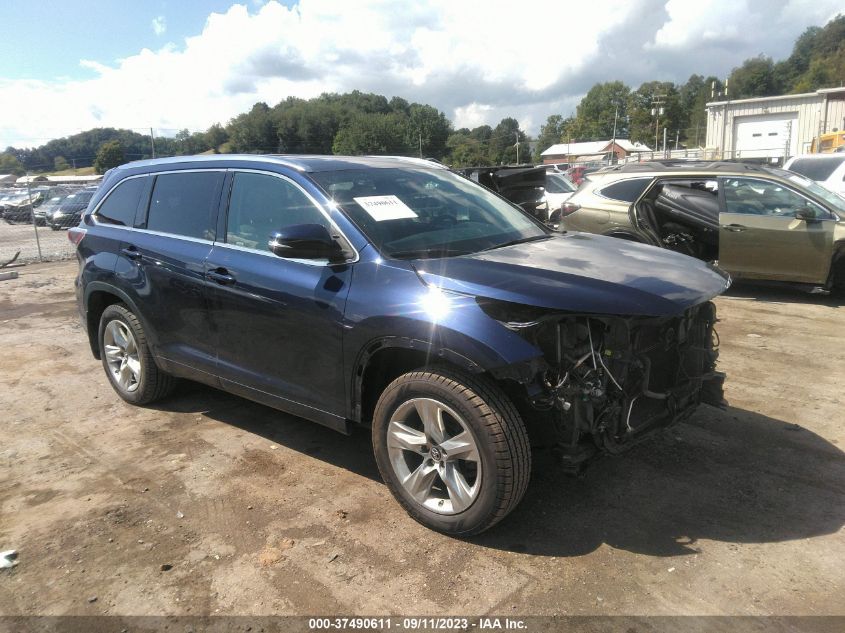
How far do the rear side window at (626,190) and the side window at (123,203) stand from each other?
615 centimetres

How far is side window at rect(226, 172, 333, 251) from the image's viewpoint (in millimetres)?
3662

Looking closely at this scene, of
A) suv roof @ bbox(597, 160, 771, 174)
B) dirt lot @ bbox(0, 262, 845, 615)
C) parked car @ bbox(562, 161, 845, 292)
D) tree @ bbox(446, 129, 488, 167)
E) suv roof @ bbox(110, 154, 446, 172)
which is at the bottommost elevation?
dirt lot @ bbox(0, 262, 845, 615)

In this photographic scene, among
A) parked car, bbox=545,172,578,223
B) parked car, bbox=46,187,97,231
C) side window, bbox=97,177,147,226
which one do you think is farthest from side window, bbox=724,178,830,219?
parked car, bbox=46,187,97,231

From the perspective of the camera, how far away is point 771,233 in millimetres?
7801

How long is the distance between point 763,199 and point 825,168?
596 cm

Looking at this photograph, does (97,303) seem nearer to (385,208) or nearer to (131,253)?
(131,253)

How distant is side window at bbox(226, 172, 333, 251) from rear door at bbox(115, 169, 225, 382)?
0.20 m

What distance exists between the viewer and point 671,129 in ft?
347

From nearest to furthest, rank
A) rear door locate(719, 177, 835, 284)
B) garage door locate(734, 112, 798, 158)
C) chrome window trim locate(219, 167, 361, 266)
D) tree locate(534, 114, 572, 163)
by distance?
chrome window trim locate(219, 167, 361, 266) → rear door locate(719, 177, 835, 284) → garage door locate(734, 112, 798, 158) → tree locate(534, 114, 572, 163)

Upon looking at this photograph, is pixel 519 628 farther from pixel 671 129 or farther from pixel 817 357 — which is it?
pixel 671 129

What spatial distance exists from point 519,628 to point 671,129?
116 metres

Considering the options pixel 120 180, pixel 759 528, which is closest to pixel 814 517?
pixel 759 528

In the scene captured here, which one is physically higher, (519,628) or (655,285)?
(655,285)

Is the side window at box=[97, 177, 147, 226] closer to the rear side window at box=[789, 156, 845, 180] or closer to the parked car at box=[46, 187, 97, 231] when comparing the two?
the rear side window at box=[789, 156, 845, 180]
